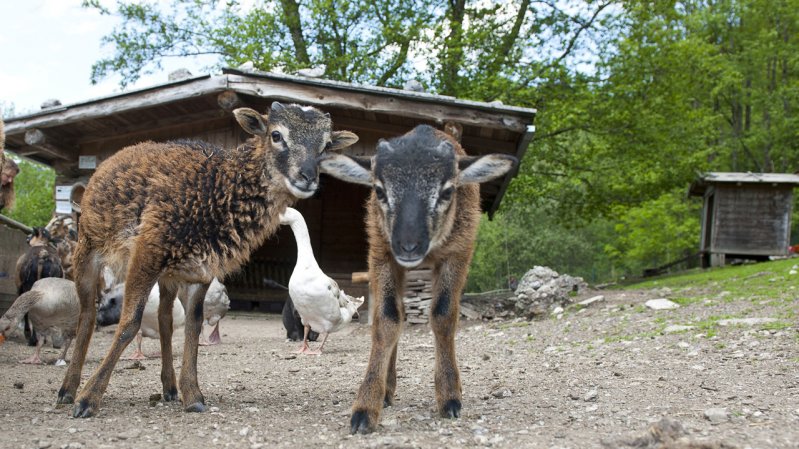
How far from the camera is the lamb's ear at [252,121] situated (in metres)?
5.33

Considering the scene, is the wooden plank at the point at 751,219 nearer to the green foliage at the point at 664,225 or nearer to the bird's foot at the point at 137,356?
the green foliage at the point at 664,225

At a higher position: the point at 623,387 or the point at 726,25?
the point at 726,25

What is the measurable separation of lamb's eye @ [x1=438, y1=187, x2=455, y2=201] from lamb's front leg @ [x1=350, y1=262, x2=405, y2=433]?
0.59 metres

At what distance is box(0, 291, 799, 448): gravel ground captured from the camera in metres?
3.87

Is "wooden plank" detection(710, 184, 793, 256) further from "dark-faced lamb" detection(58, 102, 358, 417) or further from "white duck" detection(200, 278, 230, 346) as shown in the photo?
"dark-faced lamb" detection(58, 102, 358, 417)

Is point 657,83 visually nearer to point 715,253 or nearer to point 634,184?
point 634,184

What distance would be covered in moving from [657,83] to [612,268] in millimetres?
22817

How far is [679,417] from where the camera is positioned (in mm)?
4137

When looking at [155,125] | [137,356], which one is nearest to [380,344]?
[137,356]

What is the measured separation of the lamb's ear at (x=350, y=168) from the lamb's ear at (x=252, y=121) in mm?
856

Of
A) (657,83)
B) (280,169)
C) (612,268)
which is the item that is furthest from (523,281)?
(612,268)

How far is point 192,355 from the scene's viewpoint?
489cm

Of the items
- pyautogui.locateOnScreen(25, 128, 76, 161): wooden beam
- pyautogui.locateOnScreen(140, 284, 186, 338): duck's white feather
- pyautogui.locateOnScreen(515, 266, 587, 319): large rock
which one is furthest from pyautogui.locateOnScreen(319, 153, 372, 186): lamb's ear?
pyautogui.locateOnScreen(25, 128, 76, 161): wooden beam

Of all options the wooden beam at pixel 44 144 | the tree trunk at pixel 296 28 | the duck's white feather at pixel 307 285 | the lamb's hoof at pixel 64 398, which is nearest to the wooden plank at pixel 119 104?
the wooden beam at pixel 44 144
